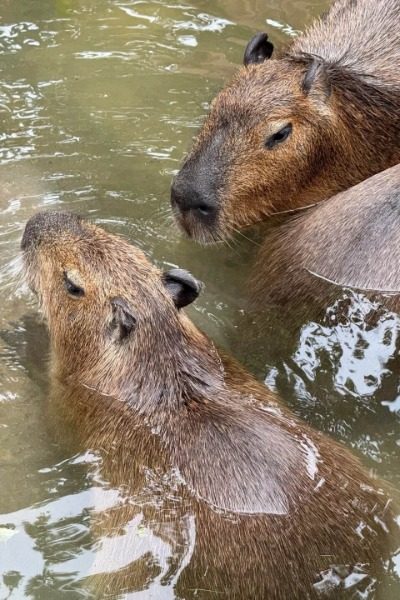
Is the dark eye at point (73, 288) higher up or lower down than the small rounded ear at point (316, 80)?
lower down

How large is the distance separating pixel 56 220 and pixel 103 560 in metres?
1.98

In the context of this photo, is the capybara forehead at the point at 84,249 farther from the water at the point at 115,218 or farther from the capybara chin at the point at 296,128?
the capybara chin at the point at 296,128

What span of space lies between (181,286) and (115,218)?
1839 mm

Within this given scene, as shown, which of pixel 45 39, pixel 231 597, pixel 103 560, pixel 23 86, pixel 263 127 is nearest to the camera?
pixel 231 597

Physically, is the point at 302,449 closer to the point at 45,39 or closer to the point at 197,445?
the point at 197,445

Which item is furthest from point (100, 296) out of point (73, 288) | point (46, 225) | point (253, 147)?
point (253, 147)

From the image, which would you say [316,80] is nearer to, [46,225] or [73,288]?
[46,225]

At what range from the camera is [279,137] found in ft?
22.0

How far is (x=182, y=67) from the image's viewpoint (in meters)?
8.79

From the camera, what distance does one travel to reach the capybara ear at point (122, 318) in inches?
201

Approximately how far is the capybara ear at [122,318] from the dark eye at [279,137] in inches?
79.7

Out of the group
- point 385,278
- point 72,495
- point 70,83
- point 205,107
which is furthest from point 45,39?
point 72,495

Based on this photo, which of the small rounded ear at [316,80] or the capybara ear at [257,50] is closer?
the small rounded ear at [316,80]

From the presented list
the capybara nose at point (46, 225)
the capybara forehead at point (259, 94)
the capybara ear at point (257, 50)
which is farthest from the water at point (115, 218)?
the capybara ear at point (257, 50)
